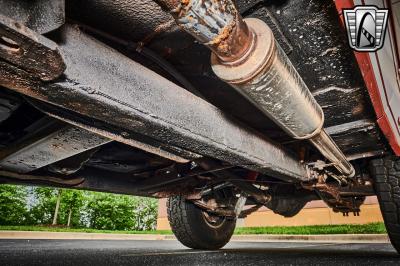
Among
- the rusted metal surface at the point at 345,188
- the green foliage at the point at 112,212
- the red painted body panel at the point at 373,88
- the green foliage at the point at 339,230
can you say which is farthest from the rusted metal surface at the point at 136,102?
the green foliage at the point at 112,212

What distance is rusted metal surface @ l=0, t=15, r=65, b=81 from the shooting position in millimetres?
486

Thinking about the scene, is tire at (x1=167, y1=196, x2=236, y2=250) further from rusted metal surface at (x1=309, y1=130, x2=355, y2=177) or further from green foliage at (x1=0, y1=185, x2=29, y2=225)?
green foliage at (x1=0, y1=185, x2=29, y2=225)

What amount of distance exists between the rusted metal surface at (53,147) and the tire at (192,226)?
5.07 ft

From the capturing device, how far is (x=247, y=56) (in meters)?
0.70

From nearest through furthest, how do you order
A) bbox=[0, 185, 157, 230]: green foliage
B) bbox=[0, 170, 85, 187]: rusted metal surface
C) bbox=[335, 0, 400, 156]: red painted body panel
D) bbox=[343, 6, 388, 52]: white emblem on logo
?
bbox=[335, 0, 400, 156]: red painted body panel < bbox=[343, 6, 388, 52]: white emblem on logo < bbox=[0, 170, 85, 187]: rusted metal surface < bbox=[0, 185, 157, 230]: green foliage

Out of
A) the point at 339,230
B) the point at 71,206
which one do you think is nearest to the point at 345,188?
the point at 339,230

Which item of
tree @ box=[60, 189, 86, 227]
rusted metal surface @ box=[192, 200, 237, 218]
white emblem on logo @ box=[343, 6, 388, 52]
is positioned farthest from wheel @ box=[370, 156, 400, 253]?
tree @ box=[60, 189, 86, 227]

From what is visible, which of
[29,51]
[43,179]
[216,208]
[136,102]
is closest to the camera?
[29,51]

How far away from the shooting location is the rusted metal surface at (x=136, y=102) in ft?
2.23

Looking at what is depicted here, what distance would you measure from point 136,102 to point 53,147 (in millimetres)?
614

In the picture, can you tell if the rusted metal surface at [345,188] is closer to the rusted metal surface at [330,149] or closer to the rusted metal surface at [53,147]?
the rusted metal surface at [330,149]

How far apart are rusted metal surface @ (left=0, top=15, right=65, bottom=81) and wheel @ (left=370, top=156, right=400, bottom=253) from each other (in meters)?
1.96

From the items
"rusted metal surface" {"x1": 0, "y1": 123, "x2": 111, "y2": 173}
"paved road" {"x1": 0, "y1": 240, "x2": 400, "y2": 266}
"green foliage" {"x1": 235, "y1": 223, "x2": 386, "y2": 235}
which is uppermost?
"rusted metal surface" {"x1": 0, "y1": 123, "x2": 111, "y2": 173}

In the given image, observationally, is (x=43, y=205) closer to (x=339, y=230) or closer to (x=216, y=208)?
(x=339, y=230)
